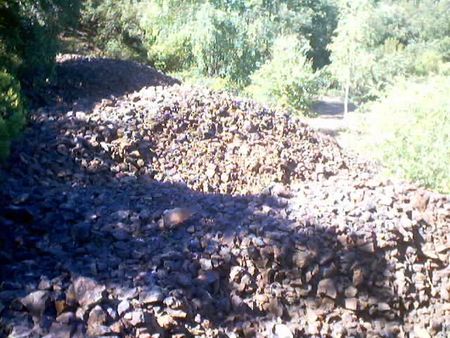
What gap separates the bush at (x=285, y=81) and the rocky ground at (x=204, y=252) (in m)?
6.24

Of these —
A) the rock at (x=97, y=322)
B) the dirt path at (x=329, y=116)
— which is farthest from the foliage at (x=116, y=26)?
the rock at (x=97, y=322)

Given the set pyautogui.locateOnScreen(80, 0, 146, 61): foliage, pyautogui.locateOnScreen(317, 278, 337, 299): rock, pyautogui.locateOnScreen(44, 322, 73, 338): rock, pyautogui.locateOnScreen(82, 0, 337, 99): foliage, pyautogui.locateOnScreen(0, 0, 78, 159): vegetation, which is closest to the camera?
pyautogui.locateOnScreen(44, 322, 73, 338): rock

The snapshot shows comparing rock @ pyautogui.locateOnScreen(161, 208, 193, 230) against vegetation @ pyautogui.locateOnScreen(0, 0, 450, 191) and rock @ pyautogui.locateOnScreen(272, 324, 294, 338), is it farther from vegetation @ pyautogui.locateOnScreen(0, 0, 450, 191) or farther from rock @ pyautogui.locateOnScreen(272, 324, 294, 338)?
vegetation @ pyautogui.locateOnScreen(0, 0, 450, 191)

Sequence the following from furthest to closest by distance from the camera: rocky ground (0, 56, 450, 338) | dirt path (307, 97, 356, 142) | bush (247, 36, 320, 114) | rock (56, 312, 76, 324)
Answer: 1. dirt path (307, 97, 356, 142)
2. bush (247, 36, 320, 114)
3. rocky ground (0, 56, 450, 338)
4. rock (56, 312, 76, 324)

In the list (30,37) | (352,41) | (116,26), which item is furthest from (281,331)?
(116,26)

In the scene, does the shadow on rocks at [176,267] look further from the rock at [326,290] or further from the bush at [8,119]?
the bush at [8,119]

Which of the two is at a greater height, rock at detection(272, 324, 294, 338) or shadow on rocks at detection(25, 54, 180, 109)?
shadow on rocks at detection(25, 54, 180, 109)

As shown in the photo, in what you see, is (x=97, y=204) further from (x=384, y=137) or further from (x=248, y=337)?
(x=384, y=137)

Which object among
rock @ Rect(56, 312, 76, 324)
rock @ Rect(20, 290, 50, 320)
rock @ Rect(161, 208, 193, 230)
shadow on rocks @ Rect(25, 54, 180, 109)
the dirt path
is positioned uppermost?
rock @ Rect(20, 290, 50, 320)

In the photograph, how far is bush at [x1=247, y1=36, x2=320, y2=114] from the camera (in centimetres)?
1237

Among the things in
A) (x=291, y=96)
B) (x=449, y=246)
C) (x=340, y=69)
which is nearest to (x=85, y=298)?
(x=449, y=246)

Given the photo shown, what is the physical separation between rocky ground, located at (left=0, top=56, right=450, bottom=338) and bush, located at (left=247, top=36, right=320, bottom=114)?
6.24m

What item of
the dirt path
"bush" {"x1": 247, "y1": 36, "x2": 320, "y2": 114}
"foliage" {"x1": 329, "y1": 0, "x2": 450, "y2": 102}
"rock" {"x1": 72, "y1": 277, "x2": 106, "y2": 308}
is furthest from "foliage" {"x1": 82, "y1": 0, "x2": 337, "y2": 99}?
"rock" {"x1": 72, "y1": 277, "x2": 106, "y2": 308}

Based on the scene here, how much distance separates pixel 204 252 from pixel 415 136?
14.2 ft
